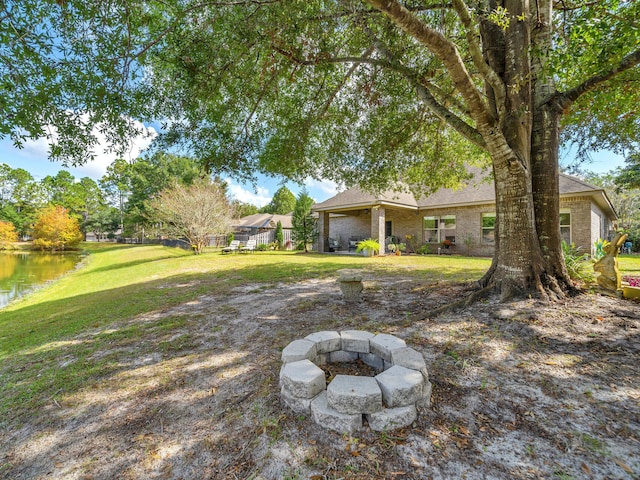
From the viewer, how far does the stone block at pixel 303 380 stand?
2090 millimetres

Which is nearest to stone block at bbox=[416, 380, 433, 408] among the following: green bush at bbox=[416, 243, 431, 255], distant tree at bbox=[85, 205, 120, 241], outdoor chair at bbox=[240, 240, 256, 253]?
green bush at bbox=[416, 243, 431, 255]

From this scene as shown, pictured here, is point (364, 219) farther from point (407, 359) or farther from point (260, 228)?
point (407, 359)

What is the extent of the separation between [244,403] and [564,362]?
3.11 m

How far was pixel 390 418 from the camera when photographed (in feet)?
6.18

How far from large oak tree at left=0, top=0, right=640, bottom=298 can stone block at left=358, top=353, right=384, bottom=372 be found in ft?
9.70

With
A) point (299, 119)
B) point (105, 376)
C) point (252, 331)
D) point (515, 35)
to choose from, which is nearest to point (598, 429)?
point (252, 331)

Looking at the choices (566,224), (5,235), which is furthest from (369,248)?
(5,235)

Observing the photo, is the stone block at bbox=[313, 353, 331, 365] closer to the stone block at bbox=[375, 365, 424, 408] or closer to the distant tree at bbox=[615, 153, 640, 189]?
the stone block at bbox=[375, 365, 424, 408]

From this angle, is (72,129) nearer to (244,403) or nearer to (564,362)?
(244,403)

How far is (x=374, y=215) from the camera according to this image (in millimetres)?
15203

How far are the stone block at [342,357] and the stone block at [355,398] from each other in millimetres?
820

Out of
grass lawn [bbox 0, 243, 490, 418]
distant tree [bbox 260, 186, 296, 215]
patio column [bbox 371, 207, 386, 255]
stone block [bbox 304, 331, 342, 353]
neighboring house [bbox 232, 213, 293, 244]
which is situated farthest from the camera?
distant tree [bbox 260, 186, 296, 215]

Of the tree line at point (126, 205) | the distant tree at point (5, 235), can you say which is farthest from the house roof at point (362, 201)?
the distant tree at point (5, 235)

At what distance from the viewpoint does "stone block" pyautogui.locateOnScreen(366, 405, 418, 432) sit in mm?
1875
